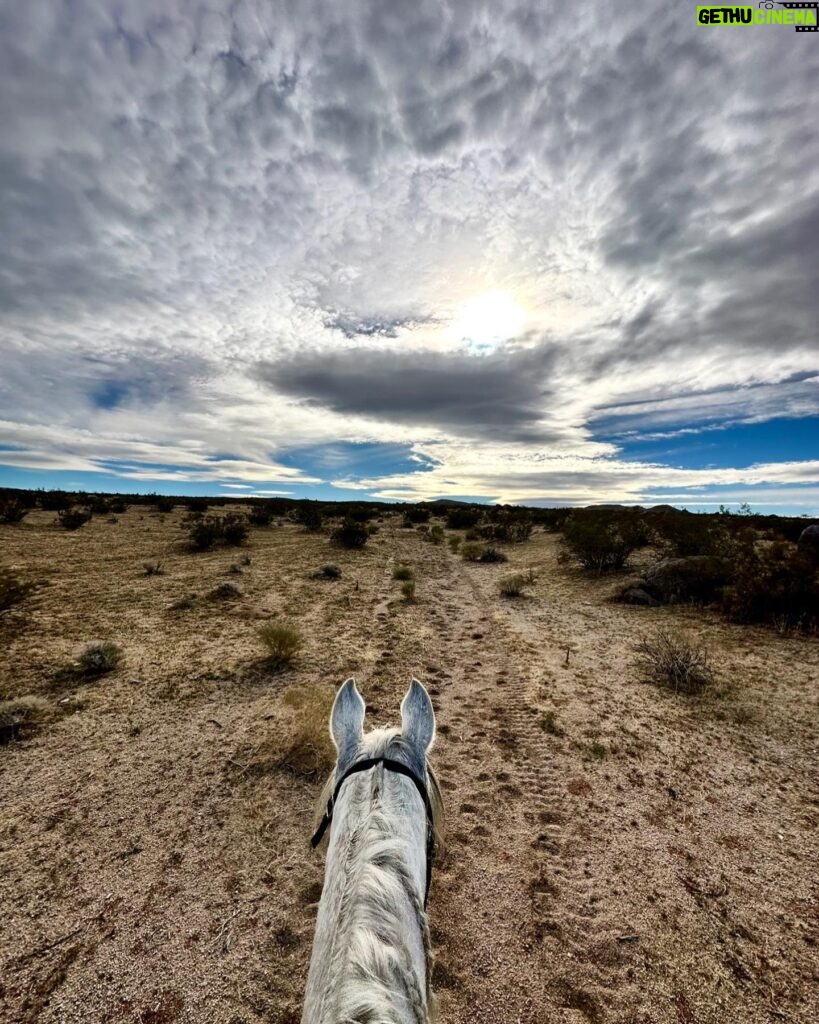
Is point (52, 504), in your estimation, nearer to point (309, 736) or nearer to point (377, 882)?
point (309, 736)

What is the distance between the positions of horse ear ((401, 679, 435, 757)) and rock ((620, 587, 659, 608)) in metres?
9.30

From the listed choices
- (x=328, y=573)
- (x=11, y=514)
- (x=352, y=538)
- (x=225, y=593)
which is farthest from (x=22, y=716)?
(x=11, y=514)

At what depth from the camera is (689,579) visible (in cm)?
959

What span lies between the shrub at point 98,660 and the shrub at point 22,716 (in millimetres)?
758

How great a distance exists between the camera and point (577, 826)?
345 centimetres

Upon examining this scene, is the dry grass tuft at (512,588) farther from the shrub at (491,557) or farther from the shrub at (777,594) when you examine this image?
the shrub at (491,557)

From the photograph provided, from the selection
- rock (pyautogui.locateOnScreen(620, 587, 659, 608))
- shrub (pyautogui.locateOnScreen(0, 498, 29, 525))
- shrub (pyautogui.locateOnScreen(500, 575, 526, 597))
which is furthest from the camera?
shrub (pyautogui.locateOnScreen(0, 498, 29, 525))

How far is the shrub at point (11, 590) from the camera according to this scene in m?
7.56

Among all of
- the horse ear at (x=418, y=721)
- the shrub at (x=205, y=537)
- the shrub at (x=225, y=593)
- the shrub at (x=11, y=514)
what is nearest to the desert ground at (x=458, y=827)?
the shrub at (x=225, y=593)

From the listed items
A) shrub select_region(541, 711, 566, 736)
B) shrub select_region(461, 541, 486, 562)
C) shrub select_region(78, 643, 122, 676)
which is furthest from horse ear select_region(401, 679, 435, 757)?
shrub select_region(461, 541, 486, 562)

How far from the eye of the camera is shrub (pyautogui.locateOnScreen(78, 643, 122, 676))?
5648 mm

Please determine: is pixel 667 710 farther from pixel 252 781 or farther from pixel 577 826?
pixel 252 781

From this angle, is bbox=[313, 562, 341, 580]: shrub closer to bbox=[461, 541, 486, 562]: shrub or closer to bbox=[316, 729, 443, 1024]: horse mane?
bbox=[461, 541, 486, 562]: shrub


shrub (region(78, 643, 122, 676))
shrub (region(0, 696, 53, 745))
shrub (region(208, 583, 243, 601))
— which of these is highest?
shrub (region(208, 583, 243, 601))
